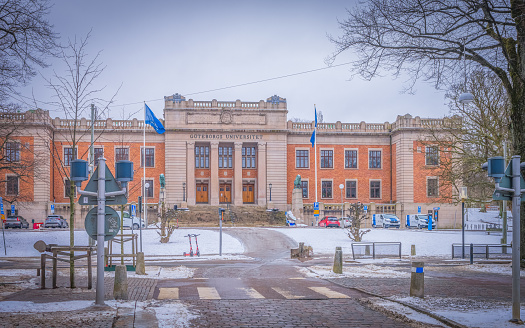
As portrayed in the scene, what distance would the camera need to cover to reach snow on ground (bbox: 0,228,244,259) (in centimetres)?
2994

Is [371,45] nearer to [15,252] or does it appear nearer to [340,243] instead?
[340,243]

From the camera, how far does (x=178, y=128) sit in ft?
204

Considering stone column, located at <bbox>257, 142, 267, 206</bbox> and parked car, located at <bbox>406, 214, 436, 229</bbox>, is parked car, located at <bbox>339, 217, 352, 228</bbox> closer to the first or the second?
parked car, located at <bbox>406, 214, 436, 229</bbox>

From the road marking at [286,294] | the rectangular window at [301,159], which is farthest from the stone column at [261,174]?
the road marking at [286,294]

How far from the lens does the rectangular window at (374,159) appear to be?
2630 inches

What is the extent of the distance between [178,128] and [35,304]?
5194cm

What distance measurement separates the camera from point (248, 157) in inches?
2569

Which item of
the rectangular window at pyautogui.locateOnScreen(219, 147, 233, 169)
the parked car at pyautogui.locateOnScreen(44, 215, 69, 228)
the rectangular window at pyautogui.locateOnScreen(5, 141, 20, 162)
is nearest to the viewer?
the rectangular window at pyautogui.locateOnScreen(5, 141, 20, 162)

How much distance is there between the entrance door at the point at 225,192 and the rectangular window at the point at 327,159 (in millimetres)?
11828

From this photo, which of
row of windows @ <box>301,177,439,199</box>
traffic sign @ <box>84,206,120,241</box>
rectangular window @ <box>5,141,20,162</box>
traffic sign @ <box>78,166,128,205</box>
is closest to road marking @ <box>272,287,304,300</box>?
traffic sign @ <box>84,206,120,241</box>

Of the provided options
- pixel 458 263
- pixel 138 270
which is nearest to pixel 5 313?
pixel 138 270

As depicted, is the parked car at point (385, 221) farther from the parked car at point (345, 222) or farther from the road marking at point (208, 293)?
the road marking at point (208, 293)

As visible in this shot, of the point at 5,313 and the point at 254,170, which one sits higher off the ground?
the point at 254,170

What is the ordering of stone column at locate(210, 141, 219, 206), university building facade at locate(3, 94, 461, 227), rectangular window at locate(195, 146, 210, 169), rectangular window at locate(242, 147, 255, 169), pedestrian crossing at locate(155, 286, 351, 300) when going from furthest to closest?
rectangular window at locate(242, 147, 255, 169)
rectangular window at locate(195, 146, 210, 169)
stone column at locate(210, 141, 219, 206)
university building facade at locate(3, 94, 461, 227)
pedestrian crossing at locate(155, 286, 351, 300)
